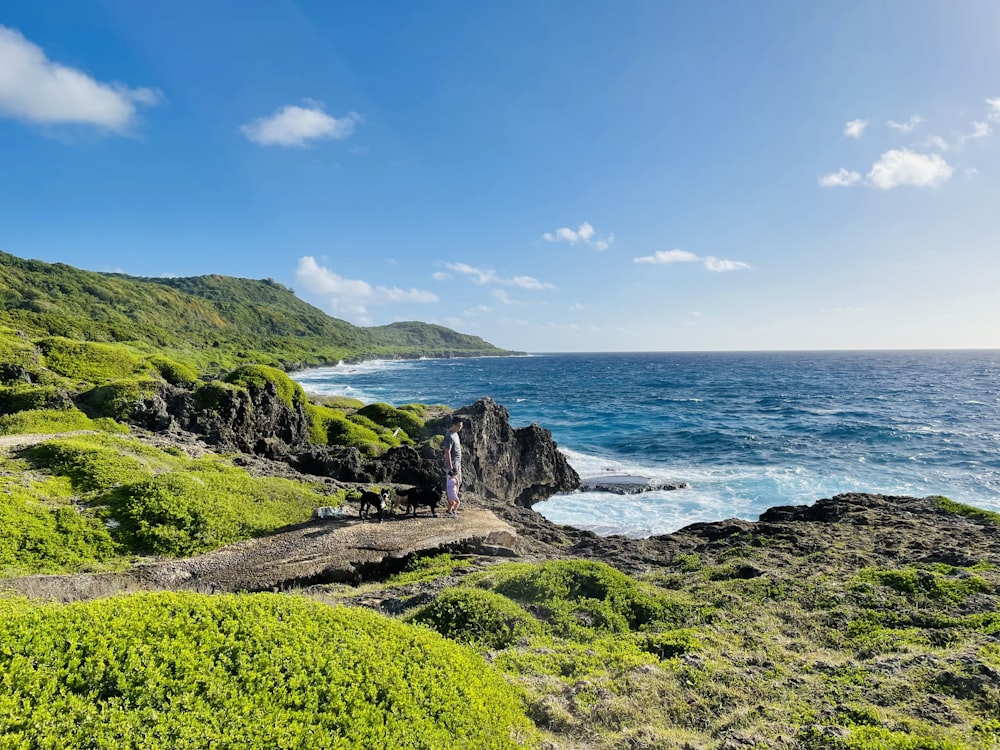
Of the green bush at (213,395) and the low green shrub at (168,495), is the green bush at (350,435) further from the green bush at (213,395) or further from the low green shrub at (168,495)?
the low green shrub at (168,495)

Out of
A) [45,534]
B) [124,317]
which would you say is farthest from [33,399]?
[124,317]

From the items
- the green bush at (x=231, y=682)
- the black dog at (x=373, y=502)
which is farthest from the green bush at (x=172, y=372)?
the green bush at (x=231, y=682)

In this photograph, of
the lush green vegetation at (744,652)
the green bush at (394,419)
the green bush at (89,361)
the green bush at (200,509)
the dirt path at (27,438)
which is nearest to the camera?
the lush green vegetation at (744,652)

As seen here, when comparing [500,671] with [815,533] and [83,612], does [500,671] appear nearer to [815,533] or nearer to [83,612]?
[83,612]

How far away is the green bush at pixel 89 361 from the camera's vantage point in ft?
104

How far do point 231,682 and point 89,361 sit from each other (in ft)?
124

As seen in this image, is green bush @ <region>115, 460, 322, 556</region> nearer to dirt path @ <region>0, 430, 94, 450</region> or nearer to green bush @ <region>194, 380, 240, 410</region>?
dirt path @ <region>0, 430, 94, 450</region>

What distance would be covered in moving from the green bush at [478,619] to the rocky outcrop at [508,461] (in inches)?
815

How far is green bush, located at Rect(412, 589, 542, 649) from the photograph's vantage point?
9.70 m

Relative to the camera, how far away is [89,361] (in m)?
33.8

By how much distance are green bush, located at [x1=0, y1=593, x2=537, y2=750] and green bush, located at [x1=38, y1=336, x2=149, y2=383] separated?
Answer: 102ft

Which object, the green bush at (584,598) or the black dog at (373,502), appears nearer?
the green bush at (584,598)

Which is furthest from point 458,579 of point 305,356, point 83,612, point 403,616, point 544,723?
point 305,356

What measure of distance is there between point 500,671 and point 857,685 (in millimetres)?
5826
